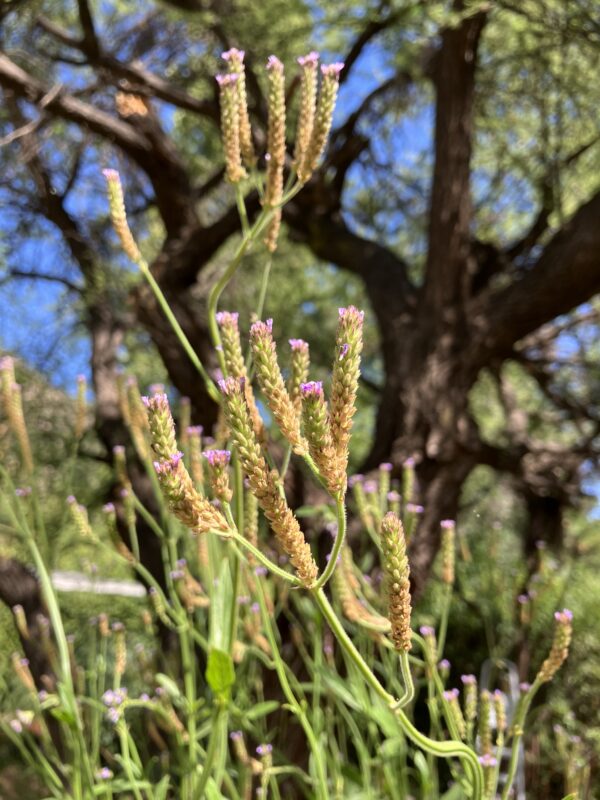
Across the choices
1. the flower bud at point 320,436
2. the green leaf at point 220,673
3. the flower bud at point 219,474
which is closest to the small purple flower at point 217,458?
the flower bud at point 219,474

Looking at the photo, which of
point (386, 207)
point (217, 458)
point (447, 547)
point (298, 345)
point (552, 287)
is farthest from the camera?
point (386, 207)

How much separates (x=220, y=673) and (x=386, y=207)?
4662 millimetres

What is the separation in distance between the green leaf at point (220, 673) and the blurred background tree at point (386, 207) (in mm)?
2323

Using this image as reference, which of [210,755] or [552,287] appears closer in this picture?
[210,755]

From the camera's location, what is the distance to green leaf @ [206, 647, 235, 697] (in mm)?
1062

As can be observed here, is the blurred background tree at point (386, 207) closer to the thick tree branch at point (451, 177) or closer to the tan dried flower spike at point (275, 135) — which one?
the thick tree branch at point (451, 177)

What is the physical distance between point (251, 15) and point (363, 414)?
119 inches

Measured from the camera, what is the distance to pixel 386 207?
17.5ft

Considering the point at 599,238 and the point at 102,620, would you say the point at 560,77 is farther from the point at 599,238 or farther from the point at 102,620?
the point at 102,620

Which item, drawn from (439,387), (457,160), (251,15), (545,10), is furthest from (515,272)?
(251,15)

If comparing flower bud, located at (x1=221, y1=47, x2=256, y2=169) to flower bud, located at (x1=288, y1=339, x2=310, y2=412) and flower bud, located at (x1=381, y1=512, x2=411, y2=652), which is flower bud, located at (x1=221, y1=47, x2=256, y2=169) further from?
flower bud, located at (x1=381, y1=512, x2=411, y2=652)

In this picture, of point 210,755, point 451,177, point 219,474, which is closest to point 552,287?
point 451,177

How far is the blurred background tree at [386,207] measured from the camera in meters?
3.57

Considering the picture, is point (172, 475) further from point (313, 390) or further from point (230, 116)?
point (230, 116)
